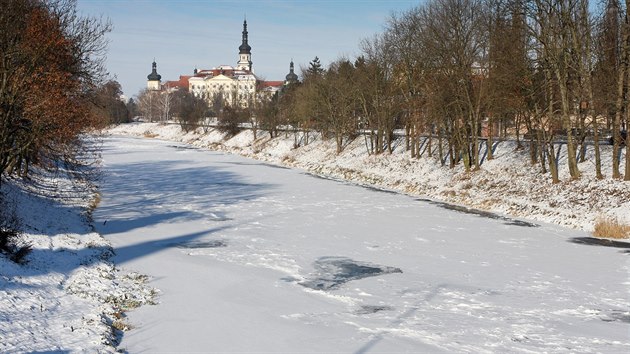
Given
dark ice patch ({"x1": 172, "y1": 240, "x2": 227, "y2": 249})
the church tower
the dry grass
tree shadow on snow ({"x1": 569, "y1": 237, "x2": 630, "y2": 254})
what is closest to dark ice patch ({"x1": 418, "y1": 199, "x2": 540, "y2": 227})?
the dry grass

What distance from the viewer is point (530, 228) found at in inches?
906

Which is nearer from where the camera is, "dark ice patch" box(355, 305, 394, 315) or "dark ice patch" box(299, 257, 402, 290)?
"dark ice patch" box(355, 305, 394, 315)

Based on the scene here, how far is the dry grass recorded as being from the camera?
2100 cm

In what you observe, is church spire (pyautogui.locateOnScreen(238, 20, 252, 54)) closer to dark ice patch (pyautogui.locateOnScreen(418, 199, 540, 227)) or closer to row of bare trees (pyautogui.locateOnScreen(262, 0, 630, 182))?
row of bare trees (pyautogui.locateOnScreen(262, 0, 630, 182))

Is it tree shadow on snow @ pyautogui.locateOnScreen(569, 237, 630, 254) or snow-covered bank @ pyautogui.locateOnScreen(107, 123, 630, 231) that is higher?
snow-covered bank @ pyautogui.locateOnScreen(107, 123, 630, 231)

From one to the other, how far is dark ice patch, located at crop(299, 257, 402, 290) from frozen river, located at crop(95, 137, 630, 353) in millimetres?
52

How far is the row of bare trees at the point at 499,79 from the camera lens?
2603 cm

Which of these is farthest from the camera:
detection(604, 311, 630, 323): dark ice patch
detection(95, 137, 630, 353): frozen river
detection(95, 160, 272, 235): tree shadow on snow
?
detection(95, 160, 272, 235): tree shadow on snow

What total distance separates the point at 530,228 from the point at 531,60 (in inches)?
355

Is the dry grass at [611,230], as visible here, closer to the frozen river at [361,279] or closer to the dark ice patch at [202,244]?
the frozen river at [361,279]

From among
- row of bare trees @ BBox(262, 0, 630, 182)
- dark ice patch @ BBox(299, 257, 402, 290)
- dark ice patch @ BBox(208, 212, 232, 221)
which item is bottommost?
dark ice patch @ BBox(299, 257, 402, 290)

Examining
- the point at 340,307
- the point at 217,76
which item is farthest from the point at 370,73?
the point at 217,76

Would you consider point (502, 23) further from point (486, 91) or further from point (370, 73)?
point (370, 73)

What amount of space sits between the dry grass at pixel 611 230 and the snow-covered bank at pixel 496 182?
2.28 ft
